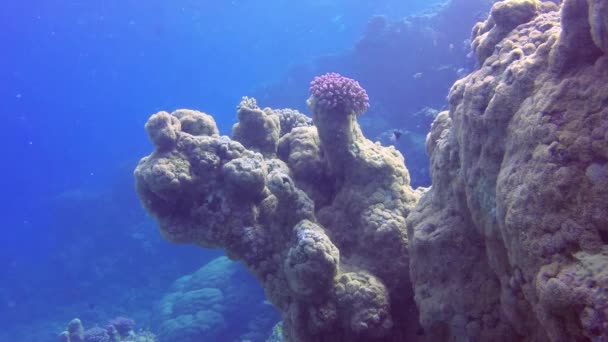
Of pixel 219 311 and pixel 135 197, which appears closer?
pixel 219 311

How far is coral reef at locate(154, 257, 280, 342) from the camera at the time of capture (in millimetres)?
14859

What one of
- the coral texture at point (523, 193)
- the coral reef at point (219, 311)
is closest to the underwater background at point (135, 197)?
the coral reef at point (219, 311)

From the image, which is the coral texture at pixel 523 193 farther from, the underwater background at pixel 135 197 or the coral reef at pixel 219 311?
the coral reef at pixel 219 311

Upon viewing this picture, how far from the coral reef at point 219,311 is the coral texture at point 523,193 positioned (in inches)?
477

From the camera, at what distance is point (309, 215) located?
5328mm

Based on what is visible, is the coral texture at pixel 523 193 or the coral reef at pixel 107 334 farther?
the coral reef at pixel 107 334

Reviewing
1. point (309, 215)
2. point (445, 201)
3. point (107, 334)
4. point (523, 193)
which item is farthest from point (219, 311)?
point (523, 193)

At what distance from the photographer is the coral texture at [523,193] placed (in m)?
2.38

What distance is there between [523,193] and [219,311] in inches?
579

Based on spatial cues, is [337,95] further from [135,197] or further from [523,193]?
[135,197]

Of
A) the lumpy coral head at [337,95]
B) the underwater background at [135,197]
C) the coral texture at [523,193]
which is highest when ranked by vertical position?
the underwater background at [135,197]

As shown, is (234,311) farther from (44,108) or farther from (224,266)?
(44,108)

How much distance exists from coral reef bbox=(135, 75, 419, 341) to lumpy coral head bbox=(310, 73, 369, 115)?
0.02 metres

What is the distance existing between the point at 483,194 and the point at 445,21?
2245 cm
